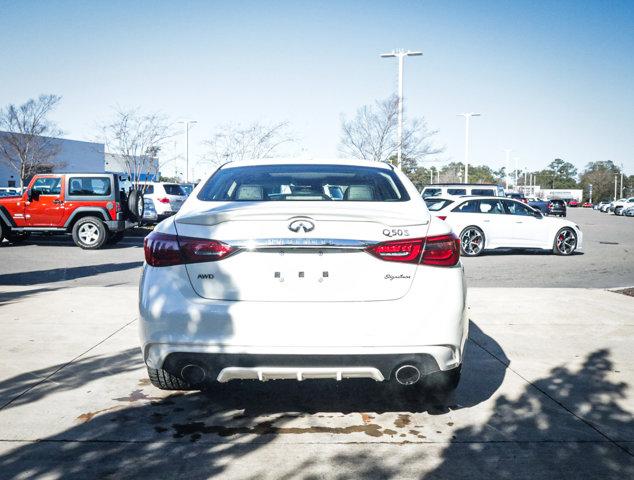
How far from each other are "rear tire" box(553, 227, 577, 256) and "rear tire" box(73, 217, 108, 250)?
37.1 feet

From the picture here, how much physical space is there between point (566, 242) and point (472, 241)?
8.75 feet

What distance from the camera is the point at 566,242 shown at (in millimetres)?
14961

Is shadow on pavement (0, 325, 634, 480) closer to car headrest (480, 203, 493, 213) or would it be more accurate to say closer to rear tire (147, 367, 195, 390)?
rear tire (147, 367, 195, 390)

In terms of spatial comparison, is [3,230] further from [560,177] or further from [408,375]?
[560,177]

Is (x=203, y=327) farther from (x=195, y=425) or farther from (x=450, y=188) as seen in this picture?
(x=450, y=188)

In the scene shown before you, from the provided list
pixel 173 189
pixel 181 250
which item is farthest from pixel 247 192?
pixel 173 189

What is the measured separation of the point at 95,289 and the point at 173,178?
59.1 metres

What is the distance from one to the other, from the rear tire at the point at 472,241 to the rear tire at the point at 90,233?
8806mm

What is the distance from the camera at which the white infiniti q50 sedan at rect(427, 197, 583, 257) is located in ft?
46.6

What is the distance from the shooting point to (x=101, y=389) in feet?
13.6

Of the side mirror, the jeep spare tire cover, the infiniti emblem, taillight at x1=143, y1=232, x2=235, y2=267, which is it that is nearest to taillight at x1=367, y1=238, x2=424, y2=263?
the infiniti emblem

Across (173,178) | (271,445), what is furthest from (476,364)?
(173,178)

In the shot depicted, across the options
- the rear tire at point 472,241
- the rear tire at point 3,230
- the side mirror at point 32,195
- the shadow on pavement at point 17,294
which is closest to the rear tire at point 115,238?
the side mirror at point 32,195

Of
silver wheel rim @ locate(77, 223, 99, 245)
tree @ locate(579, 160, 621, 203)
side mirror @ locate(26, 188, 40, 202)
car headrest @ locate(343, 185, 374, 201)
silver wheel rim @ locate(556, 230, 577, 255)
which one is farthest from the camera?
tree @ locate(579, 160, 621, 203)
